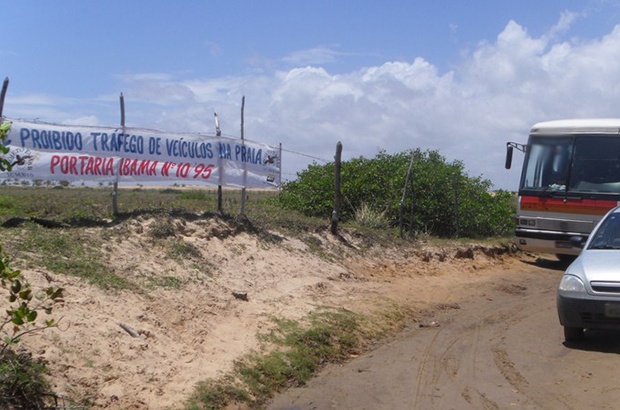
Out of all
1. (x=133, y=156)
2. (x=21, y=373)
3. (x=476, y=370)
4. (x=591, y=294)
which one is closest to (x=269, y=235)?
(x=133, y=156)

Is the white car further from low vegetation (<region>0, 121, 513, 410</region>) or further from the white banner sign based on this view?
the white banner sign

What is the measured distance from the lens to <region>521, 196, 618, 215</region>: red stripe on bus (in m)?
15.2

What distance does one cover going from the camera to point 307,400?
23.8 ft

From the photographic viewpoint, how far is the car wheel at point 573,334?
9.05m

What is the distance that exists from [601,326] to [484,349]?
4.61 ft

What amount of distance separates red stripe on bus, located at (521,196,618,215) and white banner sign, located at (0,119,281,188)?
228 inches

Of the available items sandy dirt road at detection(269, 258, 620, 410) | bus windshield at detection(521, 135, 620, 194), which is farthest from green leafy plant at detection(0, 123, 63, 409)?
bus windshield at detection(521, 135, 620, 194)

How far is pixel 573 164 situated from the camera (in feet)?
51.6

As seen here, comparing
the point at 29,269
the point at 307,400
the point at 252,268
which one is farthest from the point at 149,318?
the point at 252,268

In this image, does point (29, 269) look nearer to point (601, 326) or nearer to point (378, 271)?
point (601, 326)

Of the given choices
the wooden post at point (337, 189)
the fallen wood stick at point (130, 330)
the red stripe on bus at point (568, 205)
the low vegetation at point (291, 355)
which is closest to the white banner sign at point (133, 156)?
the wooden post at point (337, 189)

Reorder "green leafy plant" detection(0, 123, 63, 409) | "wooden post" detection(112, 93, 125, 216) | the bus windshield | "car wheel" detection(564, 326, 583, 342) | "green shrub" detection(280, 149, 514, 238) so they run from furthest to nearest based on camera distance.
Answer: "green shrub" detection(280, 149, 514, 238) < the bus windshield < "wooden post" detection(112, 93, 125, 216) < "car wheel" detection(564, 326, 583, 342) < "green leafy plant" detection(0, 123, 63, 409)

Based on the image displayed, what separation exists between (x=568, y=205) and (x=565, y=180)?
550 mm

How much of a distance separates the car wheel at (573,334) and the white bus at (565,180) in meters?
6.49
